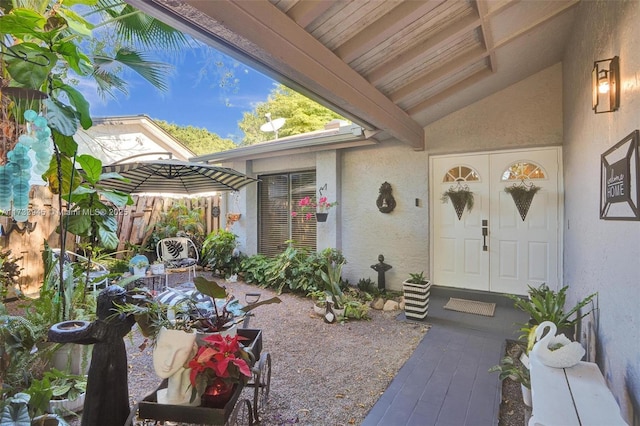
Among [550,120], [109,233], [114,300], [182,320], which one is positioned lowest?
[182,320]

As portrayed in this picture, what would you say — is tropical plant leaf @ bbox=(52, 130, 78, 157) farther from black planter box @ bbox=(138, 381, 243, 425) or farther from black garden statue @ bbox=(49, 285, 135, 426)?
black planter box @ bbox=(138, 381, 243, 425)

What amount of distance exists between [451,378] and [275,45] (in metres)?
3.13

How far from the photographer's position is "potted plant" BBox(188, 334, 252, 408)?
1428 millimetres

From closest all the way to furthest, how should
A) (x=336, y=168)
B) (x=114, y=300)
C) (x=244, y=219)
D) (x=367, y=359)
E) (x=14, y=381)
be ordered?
1. (x=114, y=300)
2. (x=14, y=381)
3. (x=367, y=359)
4. (x=336, y=168)
5. (x=244, y=219)

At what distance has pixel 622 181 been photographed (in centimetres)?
173

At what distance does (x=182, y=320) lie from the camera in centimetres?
168

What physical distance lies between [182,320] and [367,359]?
2170mm

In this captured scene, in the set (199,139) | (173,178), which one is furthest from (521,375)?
(199,139)

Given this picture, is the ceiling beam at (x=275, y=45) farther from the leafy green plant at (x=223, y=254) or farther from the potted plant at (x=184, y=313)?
the leafy green plant at (x=223, y=254)

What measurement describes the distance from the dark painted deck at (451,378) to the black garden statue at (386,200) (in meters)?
2.00

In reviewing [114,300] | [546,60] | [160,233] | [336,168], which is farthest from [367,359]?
[160,233]

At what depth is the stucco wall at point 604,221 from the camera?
159 centimetres

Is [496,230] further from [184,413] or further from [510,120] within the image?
[184,413]

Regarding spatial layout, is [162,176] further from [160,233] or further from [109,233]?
[160,233]
